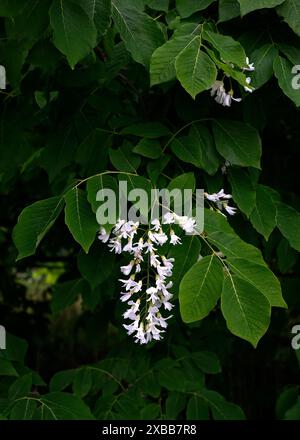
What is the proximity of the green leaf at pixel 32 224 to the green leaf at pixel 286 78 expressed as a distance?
2.26ft

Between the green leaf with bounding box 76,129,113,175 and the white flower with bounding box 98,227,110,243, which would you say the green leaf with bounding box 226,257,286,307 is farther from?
the green leaf with bounding box 76,129,113,175

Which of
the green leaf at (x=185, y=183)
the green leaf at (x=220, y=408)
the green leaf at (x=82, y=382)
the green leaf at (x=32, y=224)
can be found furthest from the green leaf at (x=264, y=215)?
the green leaf at (x=82, y=382)

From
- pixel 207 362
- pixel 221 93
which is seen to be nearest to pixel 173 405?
pixel 207 362

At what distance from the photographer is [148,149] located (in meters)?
1.89

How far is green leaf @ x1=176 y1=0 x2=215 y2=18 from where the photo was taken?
1795 mm

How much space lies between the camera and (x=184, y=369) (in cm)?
273

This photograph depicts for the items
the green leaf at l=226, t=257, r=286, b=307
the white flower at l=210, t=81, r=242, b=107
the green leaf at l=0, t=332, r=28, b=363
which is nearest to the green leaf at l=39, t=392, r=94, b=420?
the green leaf at l=0, t=332, r=28, b=363

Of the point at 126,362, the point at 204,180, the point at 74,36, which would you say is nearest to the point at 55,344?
the point at 126,362

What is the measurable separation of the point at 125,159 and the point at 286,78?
51cm

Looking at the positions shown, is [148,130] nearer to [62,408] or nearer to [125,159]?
[125,159]

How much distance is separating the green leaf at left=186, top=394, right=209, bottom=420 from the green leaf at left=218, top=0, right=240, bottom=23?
1.50 metres

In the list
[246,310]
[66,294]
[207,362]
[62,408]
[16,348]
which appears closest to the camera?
[246,310]

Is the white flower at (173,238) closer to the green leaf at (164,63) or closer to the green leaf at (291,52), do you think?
the green leaf at (164,63)

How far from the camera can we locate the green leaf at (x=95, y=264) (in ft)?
5.98
